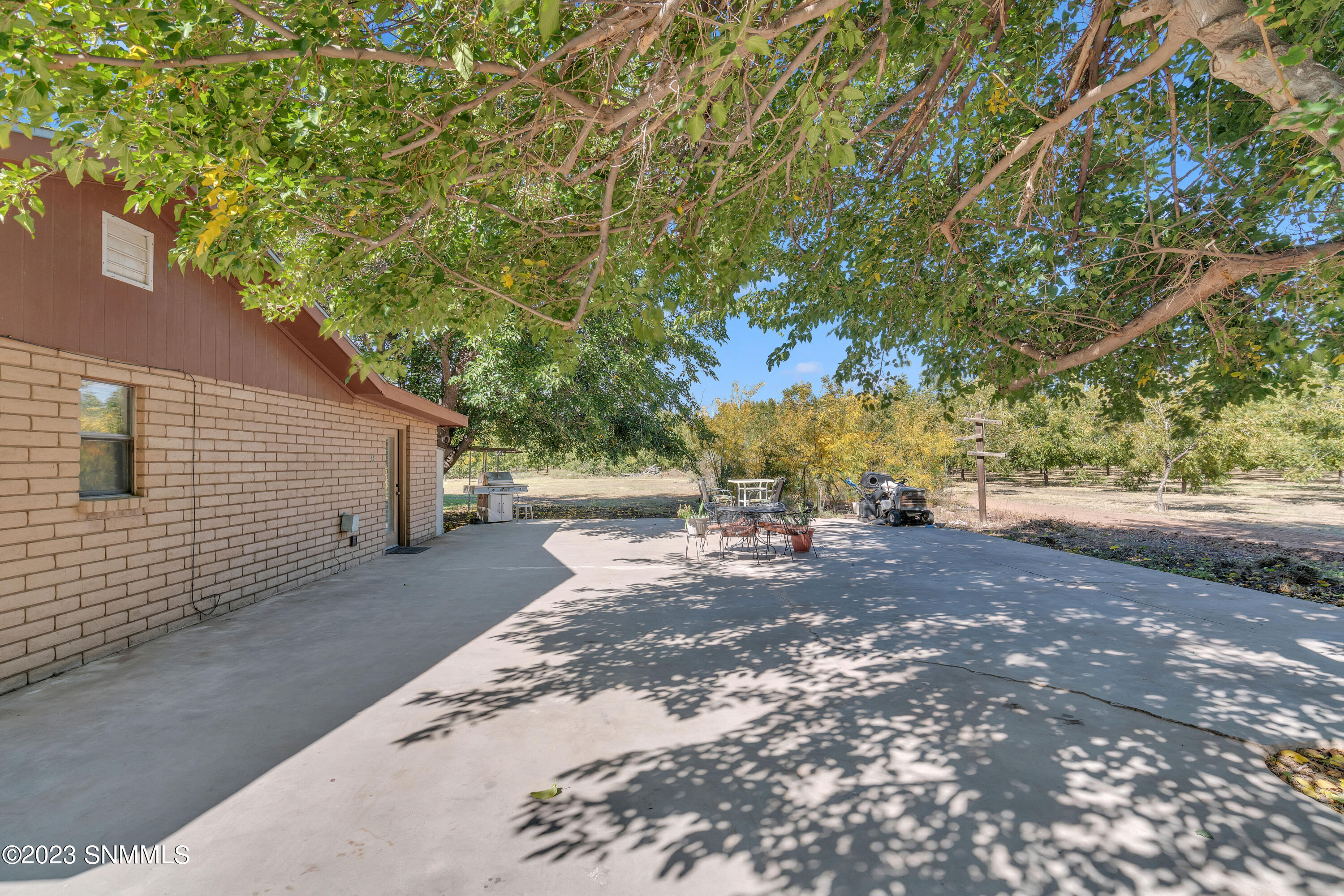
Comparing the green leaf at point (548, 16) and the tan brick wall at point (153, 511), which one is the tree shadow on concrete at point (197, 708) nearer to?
the tan brick wall at point (153, 511)

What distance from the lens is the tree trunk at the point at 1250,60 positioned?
246 cm

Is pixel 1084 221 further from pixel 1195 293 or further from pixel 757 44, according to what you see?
pixel 757 44

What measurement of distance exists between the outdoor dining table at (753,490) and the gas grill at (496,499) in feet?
20.7

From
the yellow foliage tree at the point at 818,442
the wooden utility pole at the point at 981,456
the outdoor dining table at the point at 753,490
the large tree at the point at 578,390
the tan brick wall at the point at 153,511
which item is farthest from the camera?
the yellow foliage tree at the point at 818,442

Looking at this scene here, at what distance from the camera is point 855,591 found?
6.64m

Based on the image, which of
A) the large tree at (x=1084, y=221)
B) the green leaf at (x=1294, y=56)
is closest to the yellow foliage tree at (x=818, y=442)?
the large tree at (x=1084, y=221)

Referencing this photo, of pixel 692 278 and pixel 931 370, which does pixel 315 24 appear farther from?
pixel 931 370

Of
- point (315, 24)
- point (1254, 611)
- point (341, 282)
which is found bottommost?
point (1254, 611)

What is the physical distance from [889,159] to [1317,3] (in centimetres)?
303

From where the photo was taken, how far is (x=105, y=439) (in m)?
4.55

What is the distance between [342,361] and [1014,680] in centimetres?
847

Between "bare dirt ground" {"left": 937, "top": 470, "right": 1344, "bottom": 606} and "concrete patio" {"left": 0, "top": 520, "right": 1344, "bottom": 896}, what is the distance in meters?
2.43

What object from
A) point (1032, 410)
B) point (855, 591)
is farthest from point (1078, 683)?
point (1032, 410)

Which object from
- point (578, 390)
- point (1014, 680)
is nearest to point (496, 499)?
point (578, 390)
